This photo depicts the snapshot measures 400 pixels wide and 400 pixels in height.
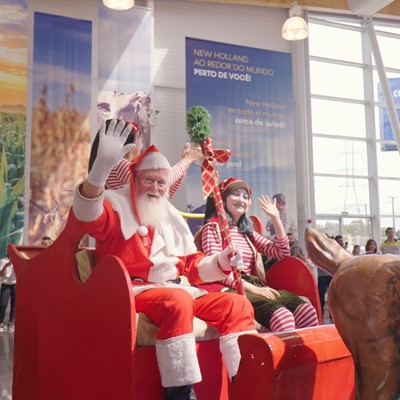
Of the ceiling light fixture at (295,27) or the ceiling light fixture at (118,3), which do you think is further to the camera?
the ceiling light fixture at (295,27)

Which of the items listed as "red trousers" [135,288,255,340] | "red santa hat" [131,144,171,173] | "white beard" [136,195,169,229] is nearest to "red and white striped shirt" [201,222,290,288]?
"white beard" [136,195,169,229]

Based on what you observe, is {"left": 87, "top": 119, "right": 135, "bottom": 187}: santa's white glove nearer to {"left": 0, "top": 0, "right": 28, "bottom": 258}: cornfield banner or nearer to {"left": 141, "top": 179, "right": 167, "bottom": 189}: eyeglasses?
{"left": 141, "top": 179, "right": 167, "bottom": 189}: eyeglasses

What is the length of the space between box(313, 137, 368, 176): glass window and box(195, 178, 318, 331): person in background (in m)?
7.92

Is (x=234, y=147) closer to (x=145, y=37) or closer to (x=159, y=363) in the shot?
(x=145, y=37)

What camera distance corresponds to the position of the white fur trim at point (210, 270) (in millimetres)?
2312

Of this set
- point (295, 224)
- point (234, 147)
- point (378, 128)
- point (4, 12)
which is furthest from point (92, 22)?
point (378, 128)

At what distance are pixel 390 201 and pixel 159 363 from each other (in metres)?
10.5

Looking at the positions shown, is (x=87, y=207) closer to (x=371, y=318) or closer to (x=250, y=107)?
→ (x=371, y=318)

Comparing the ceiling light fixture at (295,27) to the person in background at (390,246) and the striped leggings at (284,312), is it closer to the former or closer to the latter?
the person in background at (390,246)

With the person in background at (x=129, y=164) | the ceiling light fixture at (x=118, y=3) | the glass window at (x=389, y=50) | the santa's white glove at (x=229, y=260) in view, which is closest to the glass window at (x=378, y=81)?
the glass window at (x=389, y=50)

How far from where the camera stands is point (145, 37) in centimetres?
880

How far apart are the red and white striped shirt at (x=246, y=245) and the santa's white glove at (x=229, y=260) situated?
16.7 inches

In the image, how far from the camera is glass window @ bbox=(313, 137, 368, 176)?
1075 centimetres

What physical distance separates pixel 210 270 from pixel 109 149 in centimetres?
74
